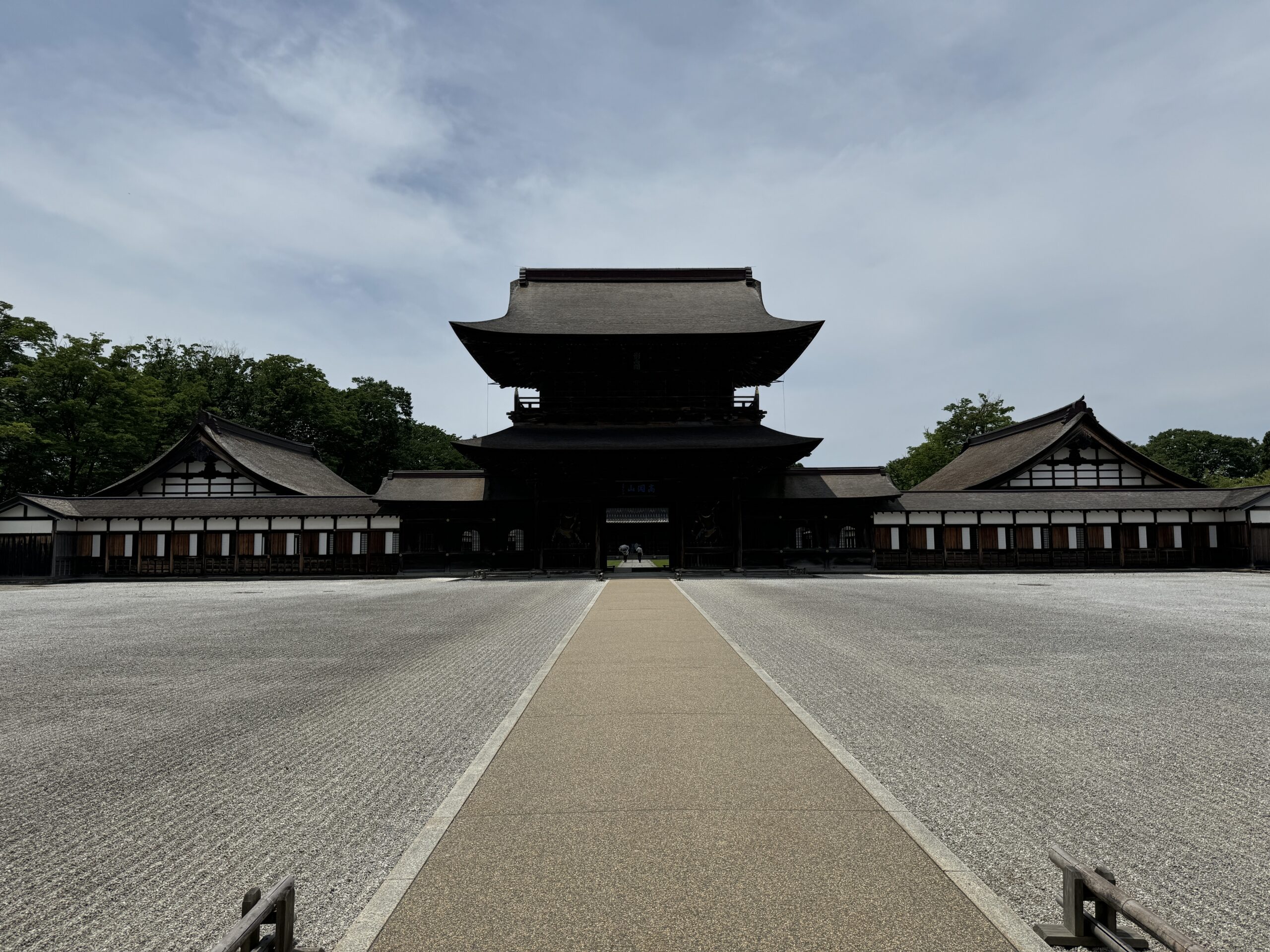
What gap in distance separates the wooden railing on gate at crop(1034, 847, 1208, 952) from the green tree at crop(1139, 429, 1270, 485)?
82.8 meters

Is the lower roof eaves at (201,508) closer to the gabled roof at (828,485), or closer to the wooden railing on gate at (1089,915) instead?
the gabled roof at (828,485)

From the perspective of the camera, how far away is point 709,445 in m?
27.9

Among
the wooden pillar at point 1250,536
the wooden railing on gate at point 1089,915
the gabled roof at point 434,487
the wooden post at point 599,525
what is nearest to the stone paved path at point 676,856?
the wooden railing on gate at point 1089,915

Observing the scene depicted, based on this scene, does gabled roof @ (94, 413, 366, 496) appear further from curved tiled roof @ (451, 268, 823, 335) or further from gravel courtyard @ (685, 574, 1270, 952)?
gravel courtyard @ (685, 574, 1270, 952)

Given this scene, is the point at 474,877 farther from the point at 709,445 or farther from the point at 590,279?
the point at 590,279

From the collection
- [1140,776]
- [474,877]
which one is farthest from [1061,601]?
[474,877]

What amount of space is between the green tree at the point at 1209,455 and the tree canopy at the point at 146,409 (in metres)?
73.6

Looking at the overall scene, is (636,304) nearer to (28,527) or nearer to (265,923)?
(28,527)

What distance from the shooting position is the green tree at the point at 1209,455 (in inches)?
2773

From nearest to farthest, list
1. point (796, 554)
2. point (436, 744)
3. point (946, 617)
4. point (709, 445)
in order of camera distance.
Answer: point (436, 744), point (946, 617), point (709, 445), point (796, 554)

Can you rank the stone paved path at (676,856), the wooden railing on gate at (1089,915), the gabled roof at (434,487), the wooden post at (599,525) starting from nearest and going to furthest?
the wooden railing on gate at (1089,915), the stone paved path at (676,856), the wooden post at (599,525), the gabled roof at (434,487)

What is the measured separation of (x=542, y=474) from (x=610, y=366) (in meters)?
6.09

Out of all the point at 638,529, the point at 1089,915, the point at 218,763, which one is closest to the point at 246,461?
the point at 638,529

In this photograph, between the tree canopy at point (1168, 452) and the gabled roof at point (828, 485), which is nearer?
the gabled roof at point (828, 485)
